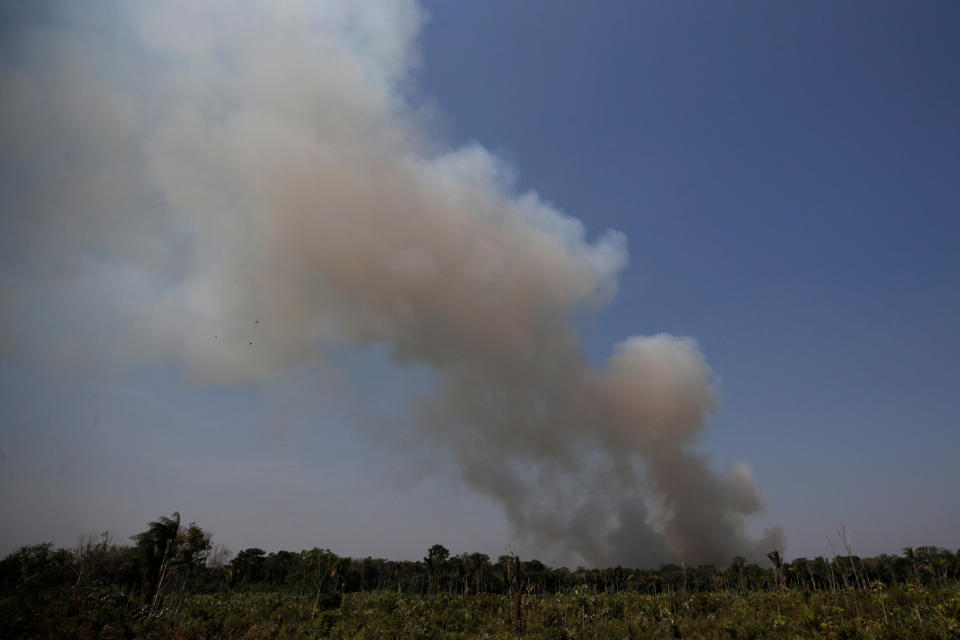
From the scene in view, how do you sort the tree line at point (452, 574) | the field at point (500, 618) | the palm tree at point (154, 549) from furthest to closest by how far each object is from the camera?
the tree line at point (452, 574) → the palm tree at point (154, 549) → the field at point (500, 618)

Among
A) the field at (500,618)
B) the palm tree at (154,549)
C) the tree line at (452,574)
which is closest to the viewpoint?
the field at (500,618)

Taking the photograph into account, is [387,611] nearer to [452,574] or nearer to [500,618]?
[500,618]

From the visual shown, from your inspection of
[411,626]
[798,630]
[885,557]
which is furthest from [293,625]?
[885,557]

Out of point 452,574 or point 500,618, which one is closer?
point 500,618

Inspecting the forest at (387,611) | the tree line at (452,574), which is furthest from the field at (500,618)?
the tree line at (452,574)

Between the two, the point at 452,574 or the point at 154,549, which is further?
the point at 452,574

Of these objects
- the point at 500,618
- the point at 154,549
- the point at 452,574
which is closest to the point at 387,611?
the point at 500,618

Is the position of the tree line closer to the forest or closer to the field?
the forest

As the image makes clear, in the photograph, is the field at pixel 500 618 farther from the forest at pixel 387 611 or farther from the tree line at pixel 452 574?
the tree line at pixel 452 574

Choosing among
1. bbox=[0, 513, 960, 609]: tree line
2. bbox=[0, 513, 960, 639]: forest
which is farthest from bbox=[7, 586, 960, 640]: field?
bbox=[0, 513, 960, 609]: tree line

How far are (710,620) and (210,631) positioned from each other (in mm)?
32096

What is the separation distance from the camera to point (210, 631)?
102 feet

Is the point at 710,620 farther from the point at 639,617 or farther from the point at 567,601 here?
the point at 567,601

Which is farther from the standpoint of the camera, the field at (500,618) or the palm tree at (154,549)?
the palm tree at (154,549)
